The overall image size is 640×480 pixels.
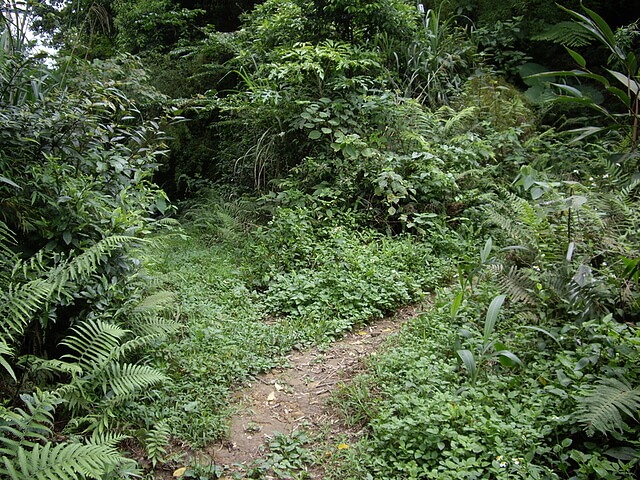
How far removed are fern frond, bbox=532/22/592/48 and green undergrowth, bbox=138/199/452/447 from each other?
4.78m

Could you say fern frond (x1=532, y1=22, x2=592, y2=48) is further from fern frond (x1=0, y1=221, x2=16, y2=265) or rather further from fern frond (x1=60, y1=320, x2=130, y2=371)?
fern frond (x1=0, y1=221, x2=16, y2=265)

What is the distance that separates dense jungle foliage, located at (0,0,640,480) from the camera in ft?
8.77

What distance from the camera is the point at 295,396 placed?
3.54 meters

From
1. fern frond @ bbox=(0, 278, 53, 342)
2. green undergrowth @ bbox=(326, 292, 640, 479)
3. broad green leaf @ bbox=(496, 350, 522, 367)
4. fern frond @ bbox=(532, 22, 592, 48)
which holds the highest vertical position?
fern frond @ bbox=(0, 278, 53, 342)

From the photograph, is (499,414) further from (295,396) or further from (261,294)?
(261,294)

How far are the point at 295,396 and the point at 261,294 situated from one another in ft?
4.71

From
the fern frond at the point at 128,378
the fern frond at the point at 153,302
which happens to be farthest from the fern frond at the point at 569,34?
the fern frond at the point at 128,378

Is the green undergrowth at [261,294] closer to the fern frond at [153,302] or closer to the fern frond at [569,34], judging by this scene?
the fern frond at [153,302]

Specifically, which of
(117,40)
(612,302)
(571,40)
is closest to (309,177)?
(612,302)

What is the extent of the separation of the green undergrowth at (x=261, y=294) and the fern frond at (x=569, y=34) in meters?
4.78

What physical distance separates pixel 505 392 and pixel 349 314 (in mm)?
1681

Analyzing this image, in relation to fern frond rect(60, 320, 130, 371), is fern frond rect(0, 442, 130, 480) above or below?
below

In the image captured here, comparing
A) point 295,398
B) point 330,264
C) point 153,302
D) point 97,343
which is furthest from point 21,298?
point 330,264

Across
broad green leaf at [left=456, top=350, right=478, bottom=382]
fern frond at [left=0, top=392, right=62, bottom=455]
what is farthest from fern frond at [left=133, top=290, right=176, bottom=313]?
broad green leaf at [left=456, top=350, right=478, bottom=382]
